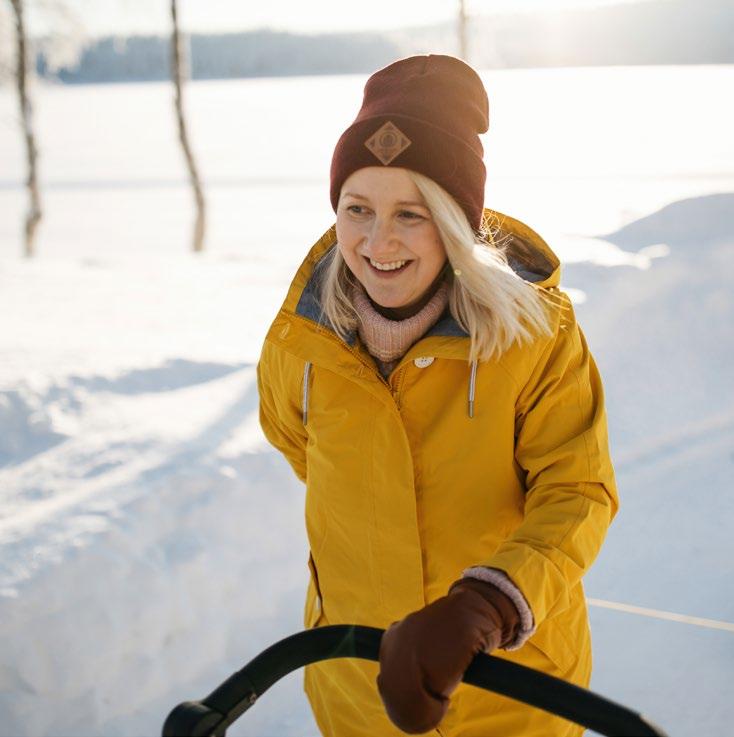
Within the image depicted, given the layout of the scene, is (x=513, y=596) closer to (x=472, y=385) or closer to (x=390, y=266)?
(x=472, y=385)

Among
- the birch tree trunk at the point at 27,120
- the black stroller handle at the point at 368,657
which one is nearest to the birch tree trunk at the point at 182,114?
the birch tree trunk at the point at 27,120

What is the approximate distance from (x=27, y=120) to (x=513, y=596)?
16380mm

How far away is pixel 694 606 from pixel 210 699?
286 centimetres

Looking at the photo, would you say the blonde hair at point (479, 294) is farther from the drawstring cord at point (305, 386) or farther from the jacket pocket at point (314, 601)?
the jacket pocket at point (314, 601)

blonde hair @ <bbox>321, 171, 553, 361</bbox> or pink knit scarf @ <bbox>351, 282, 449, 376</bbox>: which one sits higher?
blonde hair @ <bbox>321, 171, 553, 361</bbox>

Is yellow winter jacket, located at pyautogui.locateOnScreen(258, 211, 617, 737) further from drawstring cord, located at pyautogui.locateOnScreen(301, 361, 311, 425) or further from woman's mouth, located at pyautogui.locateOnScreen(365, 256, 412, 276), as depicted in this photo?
woman's mouth, located at pyautogui.locateOnScreen(365, 256, 412, 276)

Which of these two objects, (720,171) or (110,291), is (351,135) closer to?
(110,291)

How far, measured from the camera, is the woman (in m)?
1.52

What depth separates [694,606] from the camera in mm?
3539

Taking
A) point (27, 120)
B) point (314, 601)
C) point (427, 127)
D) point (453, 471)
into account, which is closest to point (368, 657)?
point (453, 471)

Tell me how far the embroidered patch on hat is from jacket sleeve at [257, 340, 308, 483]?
436 mm

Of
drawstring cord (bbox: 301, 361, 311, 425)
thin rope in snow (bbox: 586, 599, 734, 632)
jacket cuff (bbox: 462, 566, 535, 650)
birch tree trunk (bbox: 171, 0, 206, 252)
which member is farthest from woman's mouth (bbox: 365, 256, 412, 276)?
birch tree trunk (bbox: 171, 0, 206, 252)

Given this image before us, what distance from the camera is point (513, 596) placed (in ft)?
4.17

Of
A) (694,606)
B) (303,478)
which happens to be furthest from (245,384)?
(694,606)
